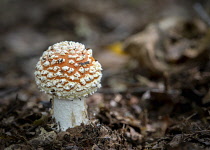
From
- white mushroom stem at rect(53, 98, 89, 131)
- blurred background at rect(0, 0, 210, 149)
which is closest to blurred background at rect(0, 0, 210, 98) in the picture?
blurred background at rect(0, 0, 210, 149)

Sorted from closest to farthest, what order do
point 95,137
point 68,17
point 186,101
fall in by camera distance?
point 95,137, point 186,101, point 68,17

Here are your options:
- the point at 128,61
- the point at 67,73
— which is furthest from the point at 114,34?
the point at 67,73

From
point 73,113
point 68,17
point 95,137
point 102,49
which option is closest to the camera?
point 95,137

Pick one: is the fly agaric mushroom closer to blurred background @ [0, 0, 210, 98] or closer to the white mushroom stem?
the white mushroom stem

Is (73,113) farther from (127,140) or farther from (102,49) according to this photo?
(102,49)

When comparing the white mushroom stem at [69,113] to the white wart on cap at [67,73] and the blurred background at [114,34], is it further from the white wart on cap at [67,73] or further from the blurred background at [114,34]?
the blurred background at [114,34]

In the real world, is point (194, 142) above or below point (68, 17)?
below

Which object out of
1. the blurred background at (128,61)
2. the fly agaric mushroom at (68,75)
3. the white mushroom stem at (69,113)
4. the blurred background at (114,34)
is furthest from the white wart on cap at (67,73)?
the blurred background at (114,34)

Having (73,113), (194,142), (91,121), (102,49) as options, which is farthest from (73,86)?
(102,49)
